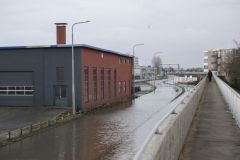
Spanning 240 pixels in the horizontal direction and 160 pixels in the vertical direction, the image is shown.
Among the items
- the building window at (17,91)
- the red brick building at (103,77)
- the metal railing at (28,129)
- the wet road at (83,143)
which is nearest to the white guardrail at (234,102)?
the wet road at (83,143)

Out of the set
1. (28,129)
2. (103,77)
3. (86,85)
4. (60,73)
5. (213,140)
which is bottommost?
(28,129)

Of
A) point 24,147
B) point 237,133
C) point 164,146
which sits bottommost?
point 24,147

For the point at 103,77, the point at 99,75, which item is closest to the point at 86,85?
the point at 99,75

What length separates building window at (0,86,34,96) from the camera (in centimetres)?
4241

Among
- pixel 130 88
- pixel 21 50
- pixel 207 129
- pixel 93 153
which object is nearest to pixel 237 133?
pixel 207 129

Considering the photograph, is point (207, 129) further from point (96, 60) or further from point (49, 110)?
point (96, 60)

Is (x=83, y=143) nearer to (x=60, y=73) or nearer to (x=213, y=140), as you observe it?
(x=213, y=140)

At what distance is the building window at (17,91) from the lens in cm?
4241

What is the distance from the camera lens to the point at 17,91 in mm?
42625

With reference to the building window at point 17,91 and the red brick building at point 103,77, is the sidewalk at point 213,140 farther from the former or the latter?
the building window at point 17,91

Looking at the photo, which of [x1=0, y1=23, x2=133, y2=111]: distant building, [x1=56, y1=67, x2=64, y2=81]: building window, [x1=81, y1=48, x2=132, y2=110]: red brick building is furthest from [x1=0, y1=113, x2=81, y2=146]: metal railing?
[x1=81, y1=48, x2=132, y2=110]: red brick building

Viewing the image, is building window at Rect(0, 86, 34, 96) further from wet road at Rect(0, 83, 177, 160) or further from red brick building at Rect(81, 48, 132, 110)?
wet road at Rect(0, 83, 177, 160)

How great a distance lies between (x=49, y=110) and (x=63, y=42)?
939cm

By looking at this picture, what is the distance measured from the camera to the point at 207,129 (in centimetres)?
1673
